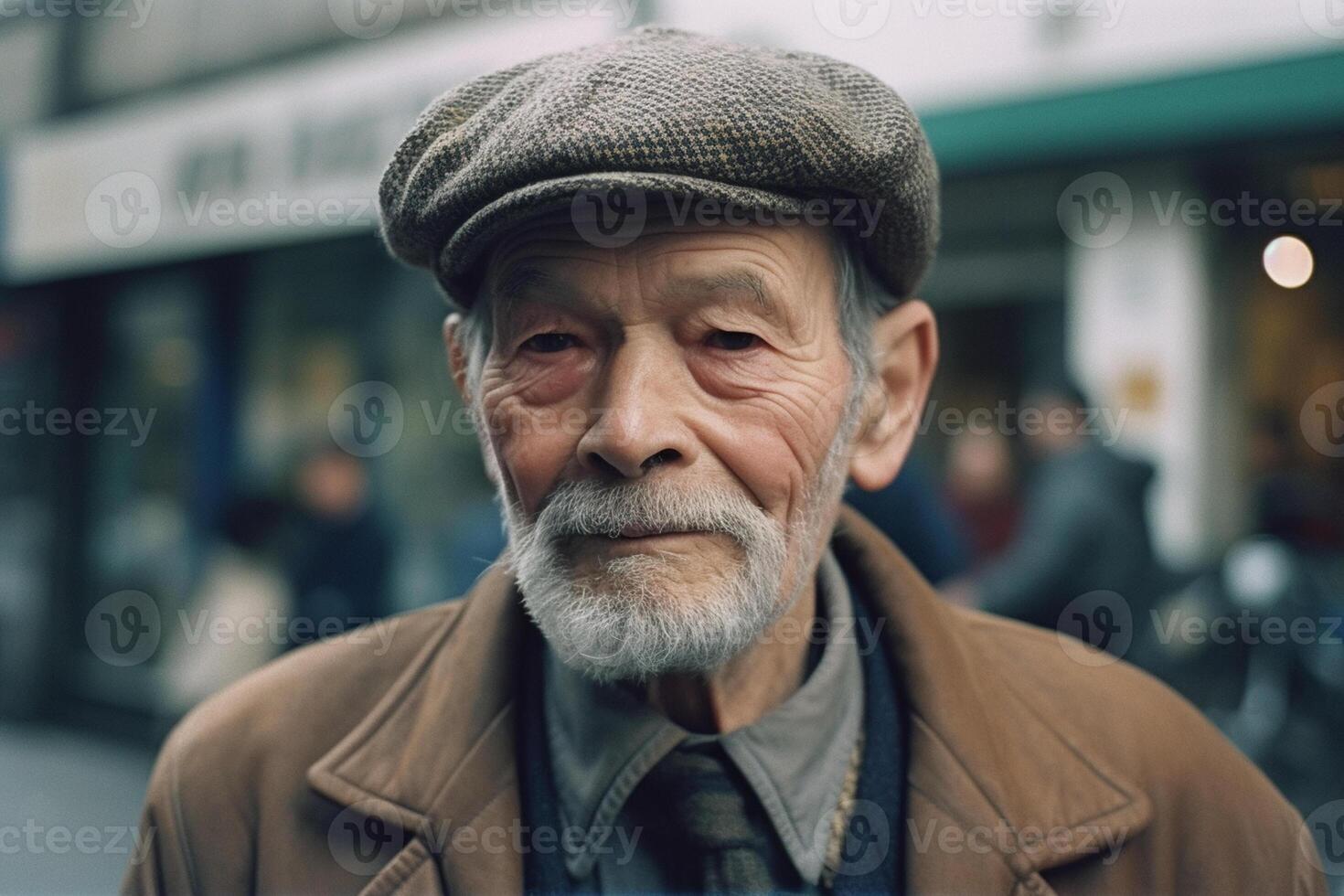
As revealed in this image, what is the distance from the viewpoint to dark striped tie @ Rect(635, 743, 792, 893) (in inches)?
62.7

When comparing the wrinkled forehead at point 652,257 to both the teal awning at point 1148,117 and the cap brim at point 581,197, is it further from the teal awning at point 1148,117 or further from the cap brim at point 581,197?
the teal awning at point 1148,117

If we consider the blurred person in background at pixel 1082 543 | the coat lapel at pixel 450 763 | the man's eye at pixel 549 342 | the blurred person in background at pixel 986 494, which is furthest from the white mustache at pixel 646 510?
the blurred person in background at pixel 986 494

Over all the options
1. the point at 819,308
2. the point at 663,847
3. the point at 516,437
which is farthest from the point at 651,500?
the point at 663,847

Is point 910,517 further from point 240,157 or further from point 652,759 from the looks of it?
point 240,157

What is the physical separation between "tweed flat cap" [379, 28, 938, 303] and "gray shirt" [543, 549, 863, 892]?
704mm

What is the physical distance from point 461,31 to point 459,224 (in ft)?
18.9

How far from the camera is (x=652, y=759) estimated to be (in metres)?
1.67

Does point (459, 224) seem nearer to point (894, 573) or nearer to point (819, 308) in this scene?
point (819, 308)

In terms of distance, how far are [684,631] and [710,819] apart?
291mm

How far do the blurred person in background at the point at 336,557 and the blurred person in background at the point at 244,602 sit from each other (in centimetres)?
30

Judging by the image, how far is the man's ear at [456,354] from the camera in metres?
1.92

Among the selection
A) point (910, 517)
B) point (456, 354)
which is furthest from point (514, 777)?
point (910, 517)

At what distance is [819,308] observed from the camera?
5.61 feet

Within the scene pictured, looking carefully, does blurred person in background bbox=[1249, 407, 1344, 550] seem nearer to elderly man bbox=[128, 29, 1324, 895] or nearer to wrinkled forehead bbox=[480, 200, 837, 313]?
elderly man bbox=[128, 29, 1324, 895]
